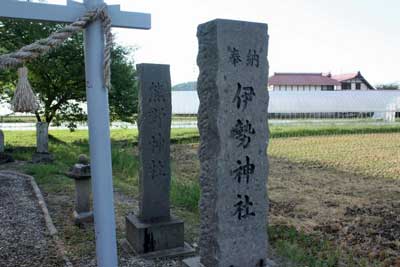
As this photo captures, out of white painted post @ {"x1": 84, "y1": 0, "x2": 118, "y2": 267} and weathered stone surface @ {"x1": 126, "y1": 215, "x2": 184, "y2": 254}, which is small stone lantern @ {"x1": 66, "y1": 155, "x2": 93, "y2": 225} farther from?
white painted post @ {"x1": 84, "y1": 0, "x2": 118, "y2": 267}

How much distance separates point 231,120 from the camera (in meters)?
2.58

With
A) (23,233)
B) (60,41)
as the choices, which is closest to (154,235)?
(23,233)

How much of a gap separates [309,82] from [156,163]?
4235 cm

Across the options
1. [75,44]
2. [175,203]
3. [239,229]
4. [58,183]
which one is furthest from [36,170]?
[239,229]

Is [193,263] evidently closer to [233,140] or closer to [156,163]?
[233,140]

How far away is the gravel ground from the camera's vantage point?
3.75m

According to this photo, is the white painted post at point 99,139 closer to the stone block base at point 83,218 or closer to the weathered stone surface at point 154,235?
the weathered stone surface at point 154,235

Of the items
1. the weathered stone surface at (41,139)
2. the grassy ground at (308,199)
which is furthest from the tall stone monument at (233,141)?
the weathered stone surface at (41,139)

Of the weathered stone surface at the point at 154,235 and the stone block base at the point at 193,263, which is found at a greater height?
the stone block base at the point at 193,263

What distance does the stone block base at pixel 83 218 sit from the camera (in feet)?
15.9

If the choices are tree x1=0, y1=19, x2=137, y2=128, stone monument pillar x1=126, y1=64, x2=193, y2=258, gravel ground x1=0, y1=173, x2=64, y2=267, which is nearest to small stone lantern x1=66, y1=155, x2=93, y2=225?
gravel ground x1=0, y1=173, x2=64, y2=267

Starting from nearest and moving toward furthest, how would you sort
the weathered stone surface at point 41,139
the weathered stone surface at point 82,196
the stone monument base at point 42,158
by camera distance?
the weathered stone surface at point 82,196, the stone monument base at point 42,158, the weathered stone surface at point 41,139

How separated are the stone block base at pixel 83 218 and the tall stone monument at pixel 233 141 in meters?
2.46

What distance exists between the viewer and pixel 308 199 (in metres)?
6.52
